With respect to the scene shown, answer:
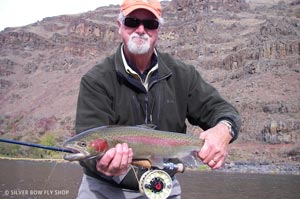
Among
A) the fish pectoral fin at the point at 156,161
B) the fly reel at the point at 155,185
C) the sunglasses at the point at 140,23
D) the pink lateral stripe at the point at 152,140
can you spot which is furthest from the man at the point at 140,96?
the fish pectoral fin at the point at 156,161

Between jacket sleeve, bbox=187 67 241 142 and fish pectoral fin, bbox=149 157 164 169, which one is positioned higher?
jacket sleeve, bbox=187 67 241 142

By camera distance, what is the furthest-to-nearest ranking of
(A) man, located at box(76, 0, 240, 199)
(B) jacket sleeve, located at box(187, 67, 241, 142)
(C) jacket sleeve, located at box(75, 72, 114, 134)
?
(B) jacket sleeve, located at box(187, 67, 241, 142) → (A) man, located at box(76, 0, 240, 199) → (C) jacket sleeve, located at box(75, 72, 114, 134)

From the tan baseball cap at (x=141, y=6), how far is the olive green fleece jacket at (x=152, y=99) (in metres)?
0.40

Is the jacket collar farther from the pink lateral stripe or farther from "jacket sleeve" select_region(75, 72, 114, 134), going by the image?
the pink lateral stripe

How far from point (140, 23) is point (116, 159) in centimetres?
139

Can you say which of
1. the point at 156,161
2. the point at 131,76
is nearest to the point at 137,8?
the point at 131,76

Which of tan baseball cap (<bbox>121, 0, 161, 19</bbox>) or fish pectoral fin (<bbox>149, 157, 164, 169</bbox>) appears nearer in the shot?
fish pectoral fin (<bbox>149, 157, 164, 169</bbox>)

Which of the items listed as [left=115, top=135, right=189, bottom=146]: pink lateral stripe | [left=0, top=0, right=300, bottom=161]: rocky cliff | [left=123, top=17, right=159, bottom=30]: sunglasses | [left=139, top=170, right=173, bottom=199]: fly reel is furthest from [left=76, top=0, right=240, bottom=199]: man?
[left=0, top=0, right=300, bottom=161]: rocky cliff

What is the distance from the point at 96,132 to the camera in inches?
140

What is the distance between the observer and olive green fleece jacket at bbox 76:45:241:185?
4066 millimetres

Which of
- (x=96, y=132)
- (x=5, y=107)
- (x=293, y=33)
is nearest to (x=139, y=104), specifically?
(x=96, y=132)

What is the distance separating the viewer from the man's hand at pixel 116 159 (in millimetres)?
3439

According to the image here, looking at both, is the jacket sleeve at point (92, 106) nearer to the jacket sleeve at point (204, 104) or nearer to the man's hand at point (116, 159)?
the man's hand at point (116, 159)

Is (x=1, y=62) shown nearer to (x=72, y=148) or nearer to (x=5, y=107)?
(x=5, y=107)
